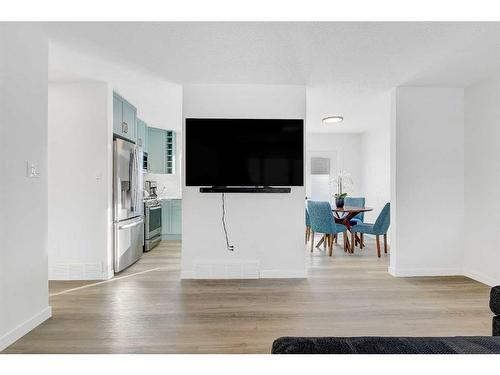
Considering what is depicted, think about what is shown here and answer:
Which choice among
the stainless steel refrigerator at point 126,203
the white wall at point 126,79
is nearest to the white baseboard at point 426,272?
the stainless steel refrigerator at point 126,203

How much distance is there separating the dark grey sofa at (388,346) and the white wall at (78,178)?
3139 millimetres

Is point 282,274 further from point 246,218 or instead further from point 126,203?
point 126,203

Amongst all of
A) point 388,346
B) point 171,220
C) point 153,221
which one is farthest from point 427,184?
point 171,220

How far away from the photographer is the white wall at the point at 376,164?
5.98m

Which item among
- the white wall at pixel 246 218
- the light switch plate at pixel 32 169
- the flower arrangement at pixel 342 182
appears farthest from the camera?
the flower arrangement at pixel 342 182

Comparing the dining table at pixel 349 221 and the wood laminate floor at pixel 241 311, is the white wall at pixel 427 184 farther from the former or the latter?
the dining table at pixel 349 221

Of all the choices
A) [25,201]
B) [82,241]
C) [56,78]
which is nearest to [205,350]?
[25,201]

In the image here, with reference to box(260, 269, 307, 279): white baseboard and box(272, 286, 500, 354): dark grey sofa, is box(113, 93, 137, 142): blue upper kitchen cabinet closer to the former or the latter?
box(260, 269, 307, 279): white baseboard

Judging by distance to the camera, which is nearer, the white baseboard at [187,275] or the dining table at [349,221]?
the white baseboard at [187,275]

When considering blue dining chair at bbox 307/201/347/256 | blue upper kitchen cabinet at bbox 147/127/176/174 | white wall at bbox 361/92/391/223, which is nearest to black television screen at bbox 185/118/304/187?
blue dining chair at bbox 307/201/347/256

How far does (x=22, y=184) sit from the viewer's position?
7.23 feet

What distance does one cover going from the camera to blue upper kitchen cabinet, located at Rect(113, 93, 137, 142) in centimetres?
390

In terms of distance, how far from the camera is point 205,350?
202 cm

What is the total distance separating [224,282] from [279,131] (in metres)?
1.83
